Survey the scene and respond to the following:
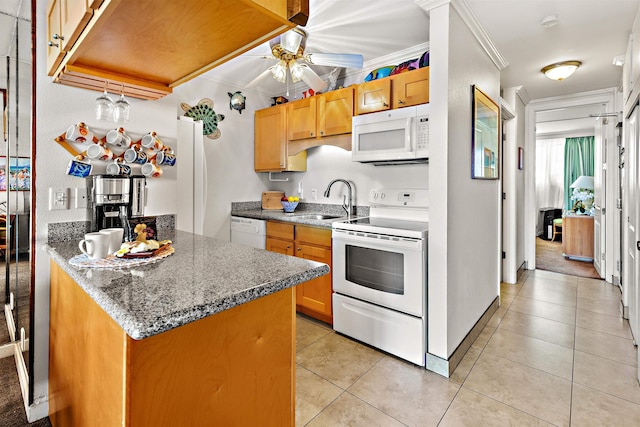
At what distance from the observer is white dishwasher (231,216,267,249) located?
3.38 meters

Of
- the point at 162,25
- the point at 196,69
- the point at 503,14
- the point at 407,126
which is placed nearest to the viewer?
Result: the point at 162,25

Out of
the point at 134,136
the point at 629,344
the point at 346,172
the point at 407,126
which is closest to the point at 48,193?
the point at 134,136

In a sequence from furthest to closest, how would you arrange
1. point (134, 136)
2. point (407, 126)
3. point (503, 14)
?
1. point (407, 126)
2. point (503, 14)
3. point (134, 136)

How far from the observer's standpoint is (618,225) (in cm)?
390

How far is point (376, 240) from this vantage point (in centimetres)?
238

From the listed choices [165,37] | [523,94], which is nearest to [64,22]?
[165,37]

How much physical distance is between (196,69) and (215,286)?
1.15 metres

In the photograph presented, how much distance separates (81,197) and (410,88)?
90.2 inches

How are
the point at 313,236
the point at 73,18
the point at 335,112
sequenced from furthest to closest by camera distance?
1. the point at 335,112
2. the point at 313,236
3. the point at 73,18

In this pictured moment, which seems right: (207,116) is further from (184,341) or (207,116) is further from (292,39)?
(184,341)

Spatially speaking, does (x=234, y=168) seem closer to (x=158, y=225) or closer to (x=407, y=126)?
(x=158, y=225)

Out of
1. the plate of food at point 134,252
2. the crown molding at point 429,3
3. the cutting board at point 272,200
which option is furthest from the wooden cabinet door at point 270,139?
the plate of food at point 134,252

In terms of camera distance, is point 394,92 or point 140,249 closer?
point 140,249

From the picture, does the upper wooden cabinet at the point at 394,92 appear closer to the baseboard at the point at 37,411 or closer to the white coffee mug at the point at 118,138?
the white coffee mug at the point at 118,138
